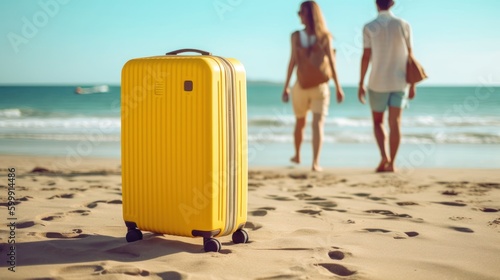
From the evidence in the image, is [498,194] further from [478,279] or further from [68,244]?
[68,244]

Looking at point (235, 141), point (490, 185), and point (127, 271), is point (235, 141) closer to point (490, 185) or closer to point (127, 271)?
point (127, 271)

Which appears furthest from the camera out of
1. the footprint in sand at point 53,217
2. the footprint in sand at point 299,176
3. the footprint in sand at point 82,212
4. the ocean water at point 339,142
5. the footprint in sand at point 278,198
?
the ocean water at point 339,142

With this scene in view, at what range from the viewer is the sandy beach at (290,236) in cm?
339

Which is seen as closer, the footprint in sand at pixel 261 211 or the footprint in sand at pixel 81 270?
the footprint in sand at pixel 81 270

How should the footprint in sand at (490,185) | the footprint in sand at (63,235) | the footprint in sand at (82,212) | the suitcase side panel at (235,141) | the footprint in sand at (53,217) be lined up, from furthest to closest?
1. the footprint in sand at (490,185)
2. the footprint in sand at (82,212)
3. the footprint in sand at (53,217)
4. the footprint in sand at (63,235)
5. the suitcase side panel at (235,141)

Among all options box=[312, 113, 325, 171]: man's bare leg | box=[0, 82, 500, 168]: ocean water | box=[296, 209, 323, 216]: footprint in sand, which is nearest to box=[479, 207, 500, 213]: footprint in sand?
box=[296, 209, 323, 216]: footprint in sand

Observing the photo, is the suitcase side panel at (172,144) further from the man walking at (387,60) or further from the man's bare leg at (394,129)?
the man's bare leg at (394,129)

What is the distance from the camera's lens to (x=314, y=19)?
7.82 m

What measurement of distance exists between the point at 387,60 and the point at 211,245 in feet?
15.2

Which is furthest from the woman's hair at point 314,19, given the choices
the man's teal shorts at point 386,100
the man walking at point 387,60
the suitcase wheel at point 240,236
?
the suitcase wheel at point 240,236

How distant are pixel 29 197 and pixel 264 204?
1967mm

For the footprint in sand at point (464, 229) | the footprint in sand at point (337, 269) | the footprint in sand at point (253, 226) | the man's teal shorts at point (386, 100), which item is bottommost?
the footprint in sand at point (337, 269)

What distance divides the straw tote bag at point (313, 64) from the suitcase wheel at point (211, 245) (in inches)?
177

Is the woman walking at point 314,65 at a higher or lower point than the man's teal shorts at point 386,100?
higher
